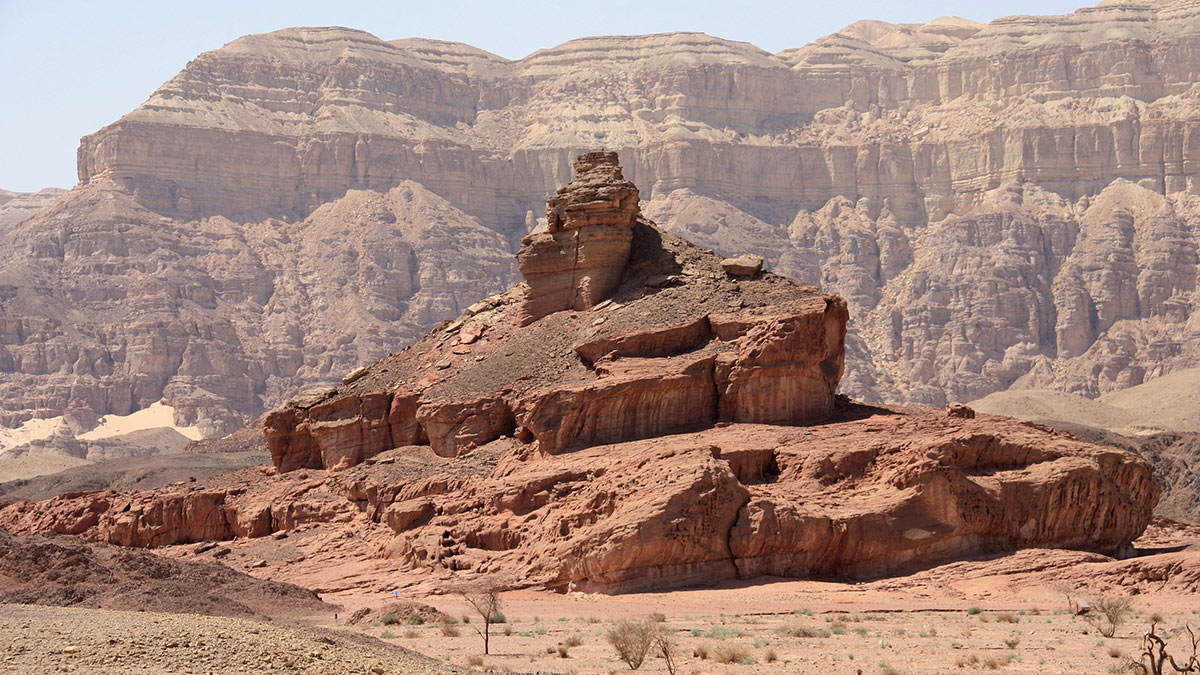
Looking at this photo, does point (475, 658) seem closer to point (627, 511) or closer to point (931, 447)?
point (627, 511)

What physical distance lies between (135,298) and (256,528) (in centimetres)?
14130

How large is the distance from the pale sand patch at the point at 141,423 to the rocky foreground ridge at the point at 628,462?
374ft

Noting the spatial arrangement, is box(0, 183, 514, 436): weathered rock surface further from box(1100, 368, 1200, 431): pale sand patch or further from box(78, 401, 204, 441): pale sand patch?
box(1100, 368, 1200, 431): pale sand patch

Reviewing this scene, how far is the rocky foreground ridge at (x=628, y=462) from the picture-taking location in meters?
43.9

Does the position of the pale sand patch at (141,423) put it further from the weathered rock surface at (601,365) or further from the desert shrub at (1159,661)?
the desert shrub at (1159,661)

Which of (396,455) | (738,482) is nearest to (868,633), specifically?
(738,482)

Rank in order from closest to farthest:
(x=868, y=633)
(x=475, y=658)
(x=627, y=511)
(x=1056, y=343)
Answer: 1. (x=475, y=658)
2. (x=868, y=633)
3. (x=627, y=511)
4. (x=1056, y=343)

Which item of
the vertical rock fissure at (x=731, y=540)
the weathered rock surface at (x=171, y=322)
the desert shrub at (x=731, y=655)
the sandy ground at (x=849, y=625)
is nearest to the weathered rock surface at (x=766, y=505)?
the vertical rock fissure at (x=731, y=540)

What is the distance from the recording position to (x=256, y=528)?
53906 millimetres

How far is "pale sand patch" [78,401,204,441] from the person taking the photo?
170125 millimetres

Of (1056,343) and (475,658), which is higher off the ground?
(475,658)

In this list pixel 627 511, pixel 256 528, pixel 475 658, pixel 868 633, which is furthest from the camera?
pixel 256 528

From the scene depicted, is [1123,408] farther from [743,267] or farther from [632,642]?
[632,642]

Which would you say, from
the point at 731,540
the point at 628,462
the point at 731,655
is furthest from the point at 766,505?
the point at 731,655
